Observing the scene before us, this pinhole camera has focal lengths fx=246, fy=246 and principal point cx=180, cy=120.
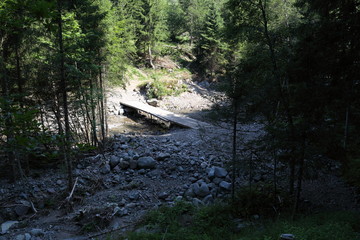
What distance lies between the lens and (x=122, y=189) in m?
9.80

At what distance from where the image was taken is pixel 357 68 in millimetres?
5809

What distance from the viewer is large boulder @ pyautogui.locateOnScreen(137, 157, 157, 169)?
11484 mm

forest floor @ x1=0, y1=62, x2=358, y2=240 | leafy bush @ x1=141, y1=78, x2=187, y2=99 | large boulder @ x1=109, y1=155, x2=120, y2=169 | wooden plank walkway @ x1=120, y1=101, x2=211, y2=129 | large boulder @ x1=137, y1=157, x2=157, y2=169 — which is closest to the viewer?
forest floor @ x1=0, y1=62, x2=358, y2=240

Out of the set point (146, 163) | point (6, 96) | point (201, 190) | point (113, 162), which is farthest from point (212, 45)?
point (6, 96)

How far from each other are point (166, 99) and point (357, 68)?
2311cm

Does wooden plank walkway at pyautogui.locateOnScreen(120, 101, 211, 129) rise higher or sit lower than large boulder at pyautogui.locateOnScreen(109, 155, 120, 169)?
higher

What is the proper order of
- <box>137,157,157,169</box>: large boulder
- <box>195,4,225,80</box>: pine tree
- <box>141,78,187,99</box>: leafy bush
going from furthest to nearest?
<box>195,4,225,80</box>: pine tree < <box>141,78,187,99</box>: leafy bush < <box>137,157,157,169</box>: large boulder

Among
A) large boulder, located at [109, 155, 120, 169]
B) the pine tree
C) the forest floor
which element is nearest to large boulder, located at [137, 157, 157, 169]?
the forest floor

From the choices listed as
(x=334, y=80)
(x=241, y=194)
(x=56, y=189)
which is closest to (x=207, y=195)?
(x=241, y=194)

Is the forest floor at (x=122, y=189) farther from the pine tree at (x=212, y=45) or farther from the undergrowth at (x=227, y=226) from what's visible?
the pine tree at (x=212, y=45)

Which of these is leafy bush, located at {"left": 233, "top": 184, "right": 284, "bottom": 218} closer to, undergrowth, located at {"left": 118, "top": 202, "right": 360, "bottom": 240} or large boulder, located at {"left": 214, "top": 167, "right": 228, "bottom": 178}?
undergrowth, located at {"left": 118, "top": 202, "right": 360, "bottom": 240}

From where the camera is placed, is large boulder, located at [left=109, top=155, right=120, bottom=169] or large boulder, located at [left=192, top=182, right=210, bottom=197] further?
large boulder, located at [left=109, top=155, right=120, bottom=169]

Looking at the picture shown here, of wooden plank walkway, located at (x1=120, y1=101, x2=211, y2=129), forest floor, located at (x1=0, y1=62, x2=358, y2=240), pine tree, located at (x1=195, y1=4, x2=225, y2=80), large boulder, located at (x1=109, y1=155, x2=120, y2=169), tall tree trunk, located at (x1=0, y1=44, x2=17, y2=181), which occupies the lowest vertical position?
forest floor, located at (x1=0, y1=62, x2=358, y2=240)

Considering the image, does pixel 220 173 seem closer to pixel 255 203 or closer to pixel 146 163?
pixel 255 203
